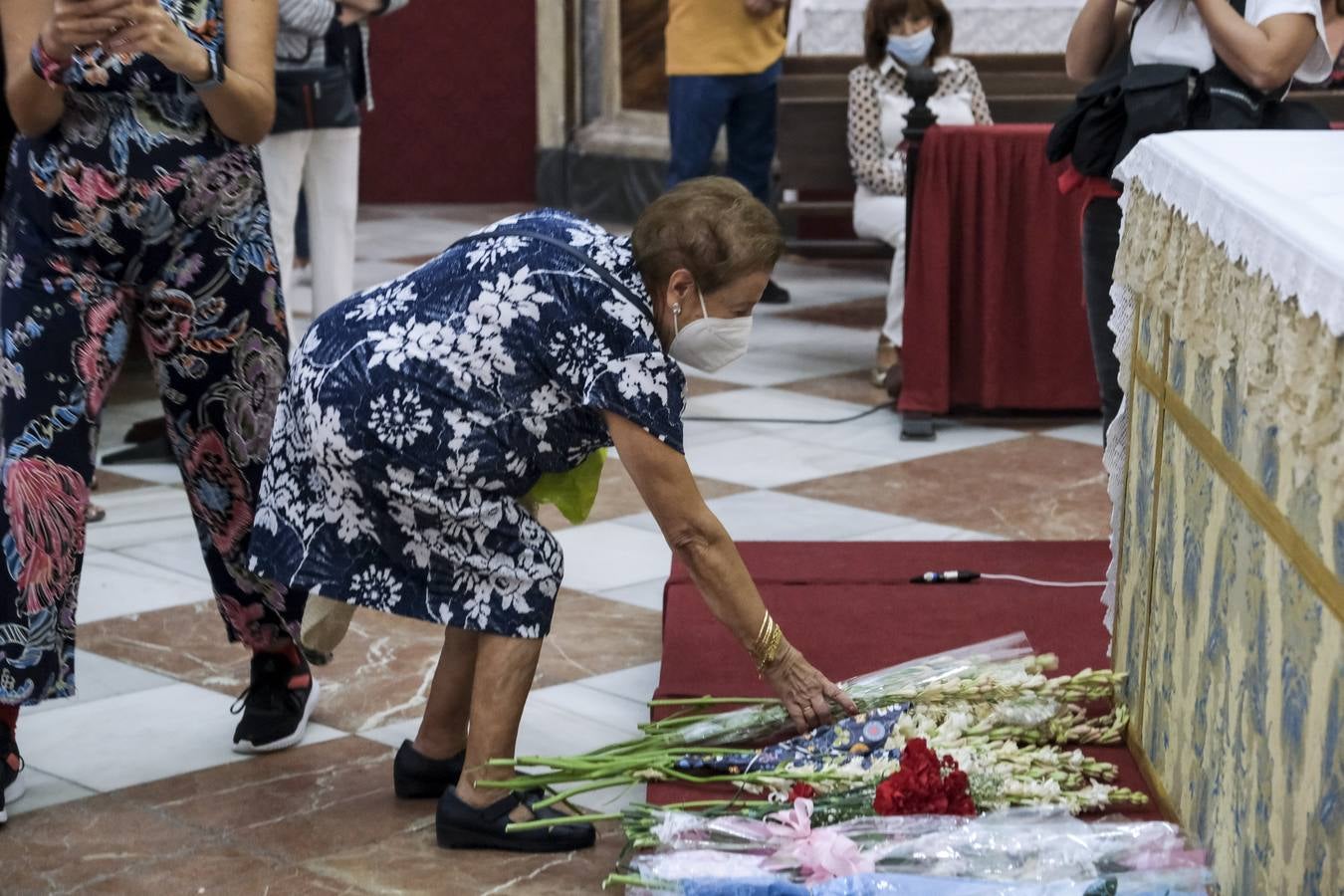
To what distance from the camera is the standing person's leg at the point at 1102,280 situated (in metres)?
3.94

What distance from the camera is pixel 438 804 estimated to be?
2.97 m

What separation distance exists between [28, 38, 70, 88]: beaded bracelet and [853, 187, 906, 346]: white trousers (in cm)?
358

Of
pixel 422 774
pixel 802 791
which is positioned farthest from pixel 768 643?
pixel 422 774

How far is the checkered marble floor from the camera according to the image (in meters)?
2.90

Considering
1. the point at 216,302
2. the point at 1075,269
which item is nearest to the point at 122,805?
the point at 216,302

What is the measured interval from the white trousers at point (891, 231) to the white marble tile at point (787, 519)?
125 centimetres

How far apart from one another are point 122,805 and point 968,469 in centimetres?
294

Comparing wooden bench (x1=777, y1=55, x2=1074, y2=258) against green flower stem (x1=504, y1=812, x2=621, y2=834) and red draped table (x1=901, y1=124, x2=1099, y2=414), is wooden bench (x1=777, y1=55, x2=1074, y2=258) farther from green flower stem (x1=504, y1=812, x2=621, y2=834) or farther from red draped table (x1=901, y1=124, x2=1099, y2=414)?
green flower stem (x1=504, y1=812, x2=621, y2=834)

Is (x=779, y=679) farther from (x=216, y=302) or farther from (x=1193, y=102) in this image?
(x=1193, y=102)

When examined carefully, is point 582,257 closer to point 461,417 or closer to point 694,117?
point 461,417

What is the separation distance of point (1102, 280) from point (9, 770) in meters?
2.30

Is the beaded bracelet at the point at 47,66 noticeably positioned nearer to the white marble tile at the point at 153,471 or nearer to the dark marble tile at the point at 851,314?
the white marble tile at the point at 153,471

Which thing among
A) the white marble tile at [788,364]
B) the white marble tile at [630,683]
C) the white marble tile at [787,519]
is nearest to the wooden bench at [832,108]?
the white marble tile at [788,364]

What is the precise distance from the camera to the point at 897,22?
675cm
